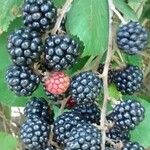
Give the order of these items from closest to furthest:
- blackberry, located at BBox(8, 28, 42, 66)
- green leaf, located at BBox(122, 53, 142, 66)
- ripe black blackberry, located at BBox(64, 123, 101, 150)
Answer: ripe black blackberry, located at BBox(64, 123, 101, 150), blackberry, located at BBox(8, 28, 42, 66), green leaf, located at BBox(122, 53, 142, 66)

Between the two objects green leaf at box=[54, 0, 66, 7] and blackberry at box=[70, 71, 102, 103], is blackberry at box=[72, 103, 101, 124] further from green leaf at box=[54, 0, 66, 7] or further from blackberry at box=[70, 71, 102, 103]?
green leaf at box=[54, 0, 66, 7]

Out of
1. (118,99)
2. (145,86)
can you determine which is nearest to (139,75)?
(118,99)

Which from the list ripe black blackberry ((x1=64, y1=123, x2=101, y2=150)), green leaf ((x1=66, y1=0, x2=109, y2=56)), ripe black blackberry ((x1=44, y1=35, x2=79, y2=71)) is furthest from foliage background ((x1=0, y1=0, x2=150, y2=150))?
ripe black blackberry ((x1=64, y1=123, x2=101, y2=150))

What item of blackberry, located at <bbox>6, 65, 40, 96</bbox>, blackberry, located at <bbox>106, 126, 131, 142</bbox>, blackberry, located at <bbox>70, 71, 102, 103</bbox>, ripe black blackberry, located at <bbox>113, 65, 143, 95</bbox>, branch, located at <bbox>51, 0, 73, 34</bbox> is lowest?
blackberry, located at <bbox>106, 126, 131, 142</bbox>

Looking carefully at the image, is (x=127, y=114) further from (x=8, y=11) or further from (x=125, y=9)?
(x=8, y=11)

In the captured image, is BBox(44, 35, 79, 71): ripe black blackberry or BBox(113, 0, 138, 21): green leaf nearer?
BBox(44, 35, 79, 71): ripe black blackberry

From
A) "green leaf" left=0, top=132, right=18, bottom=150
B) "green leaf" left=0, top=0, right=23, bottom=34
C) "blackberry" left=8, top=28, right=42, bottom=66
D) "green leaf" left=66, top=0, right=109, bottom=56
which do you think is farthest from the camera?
"green leaf" left=0, top=132, right=18, bottom=150

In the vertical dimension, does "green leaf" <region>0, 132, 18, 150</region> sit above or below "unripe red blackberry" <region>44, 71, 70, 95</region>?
below

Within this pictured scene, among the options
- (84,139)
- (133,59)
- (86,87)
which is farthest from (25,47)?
(133,59)
